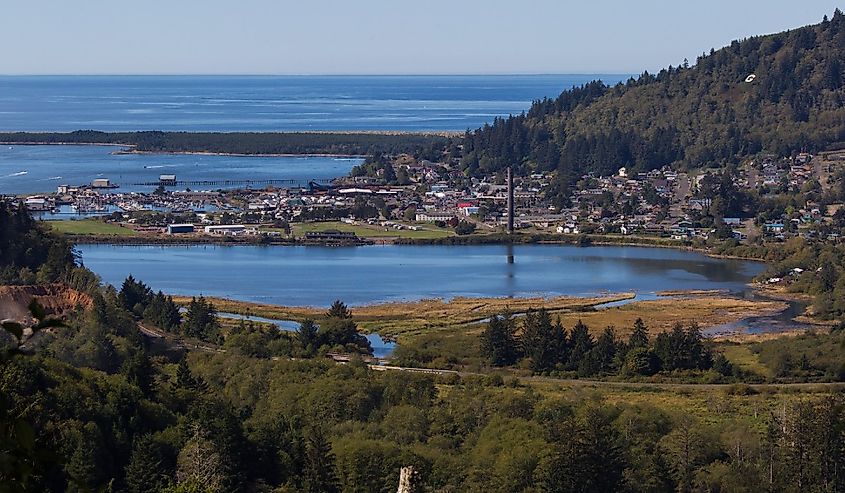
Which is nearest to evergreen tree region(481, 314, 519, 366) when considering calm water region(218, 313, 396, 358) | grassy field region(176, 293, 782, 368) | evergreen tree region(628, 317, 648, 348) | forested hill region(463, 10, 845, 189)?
grassy field region(176, 293, 782, 368)

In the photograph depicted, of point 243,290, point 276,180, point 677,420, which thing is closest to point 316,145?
point 276,180

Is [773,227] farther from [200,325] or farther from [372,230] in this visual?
[200,325]

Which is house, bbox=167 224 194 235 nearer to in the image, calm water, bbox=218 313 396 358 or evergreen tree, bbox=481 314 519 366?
calm water, bbox=218 313 396 358

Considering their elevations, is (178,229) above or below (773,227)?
above

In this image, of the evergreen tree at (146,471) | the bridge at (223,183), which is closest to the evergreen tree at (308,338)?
the evergreen tree at (146,471)

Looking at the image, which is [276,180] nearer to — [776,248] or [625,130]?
[625,130]

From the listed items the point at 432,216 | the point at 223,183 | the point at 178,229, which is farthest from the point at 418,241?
the point at 223,183
